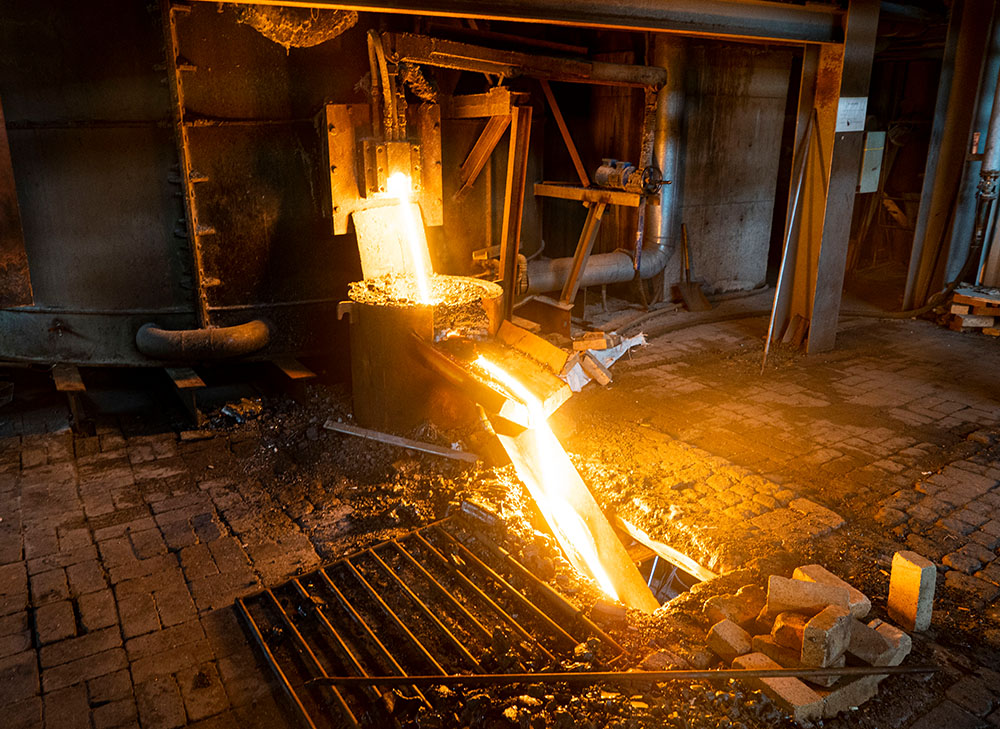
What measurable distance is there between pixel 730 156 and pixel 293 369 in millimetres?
6680

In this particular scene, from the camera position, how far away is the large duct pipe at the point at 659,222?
8492mm

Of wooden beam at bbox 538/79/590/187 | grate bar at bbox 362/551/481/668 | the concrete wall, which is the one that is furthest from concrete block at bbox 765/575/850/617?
the concrete wall

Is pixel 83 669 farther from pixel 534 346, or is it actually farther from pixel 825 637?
pixel 534 346

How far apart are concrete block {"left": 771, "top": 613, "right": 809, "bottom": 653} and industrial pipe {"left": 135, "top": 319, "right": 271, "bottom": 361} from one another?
16.9 feet

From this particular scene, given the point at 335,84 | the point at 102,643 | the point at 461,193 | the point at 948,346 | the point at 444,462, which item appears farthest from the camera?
the point at 948,346

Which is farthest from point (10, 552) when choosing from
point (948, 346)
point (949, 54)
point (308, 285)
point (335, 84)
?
point (949, 54)

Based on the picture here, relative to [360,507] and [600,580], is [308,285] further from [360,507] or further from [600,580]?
[600,580]

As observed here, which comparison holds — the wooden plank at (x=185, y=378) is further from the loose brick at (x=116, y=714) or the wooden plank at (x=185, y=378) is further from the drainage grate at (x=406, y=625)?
the loose brick at (x=116, y=714)

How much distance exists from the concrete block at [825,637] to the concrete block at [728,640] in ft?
0.97

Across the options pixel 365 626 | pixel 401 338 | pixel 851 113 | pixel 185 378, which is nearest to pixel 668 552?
pixel 365 626

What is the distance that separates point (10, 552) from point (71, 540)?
333 millimetres

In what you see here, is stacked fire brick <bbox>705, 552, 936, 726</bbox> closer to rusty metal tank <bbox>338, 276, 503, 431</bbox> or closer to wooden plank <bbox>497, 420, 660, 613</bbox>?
wooden plank <bbox>497, 420, 660, 613</bbox>

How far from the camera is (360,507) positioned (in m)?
5.18

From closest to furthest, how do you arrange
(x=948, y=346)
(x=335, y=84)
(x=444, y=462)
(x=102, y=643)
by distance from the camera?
(x=102, y=643), (x=444, y=462), (x=335, y=84), (x=948, y=346)
